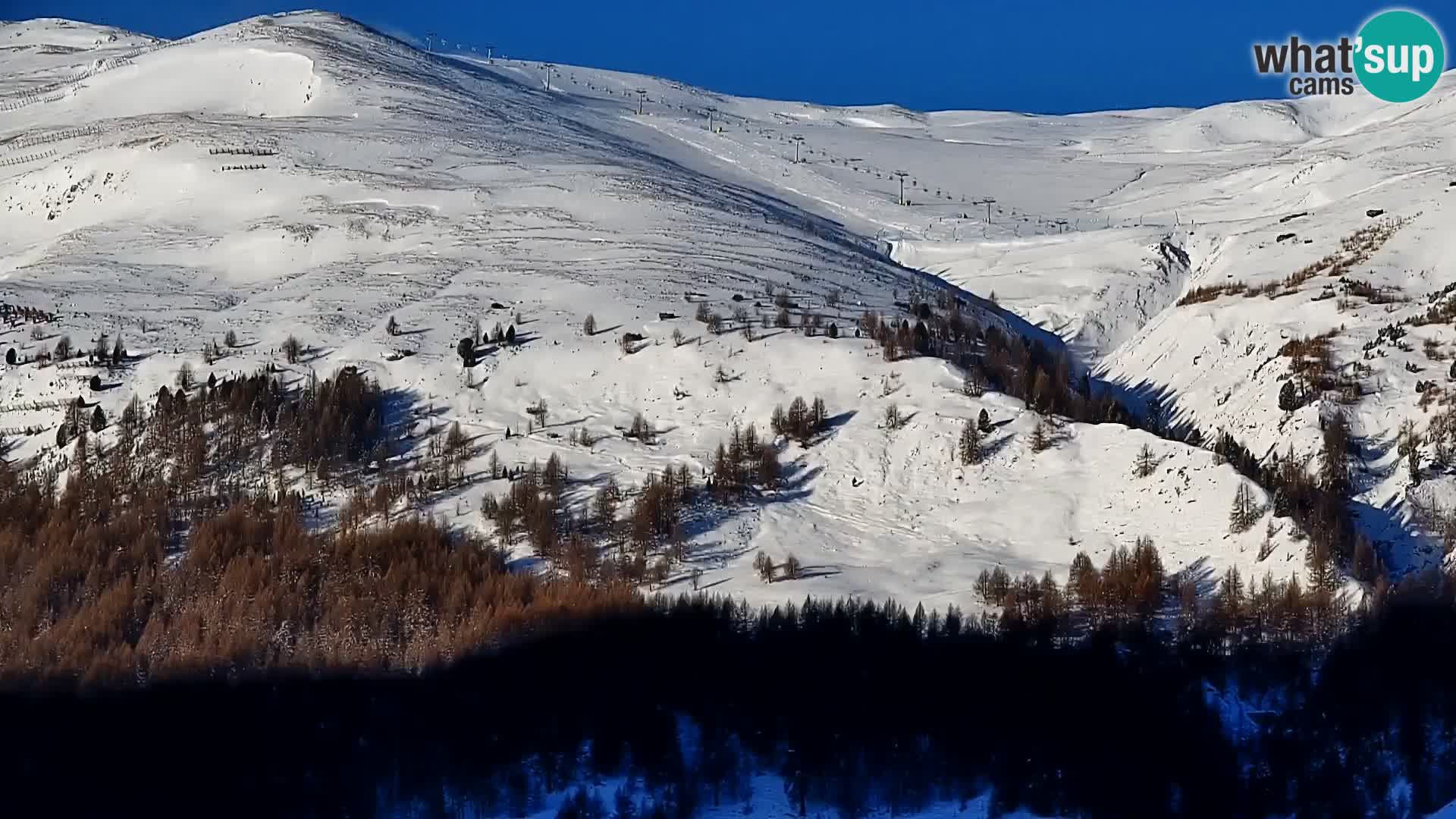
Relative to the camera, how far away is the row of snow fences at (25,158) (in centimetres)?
5465

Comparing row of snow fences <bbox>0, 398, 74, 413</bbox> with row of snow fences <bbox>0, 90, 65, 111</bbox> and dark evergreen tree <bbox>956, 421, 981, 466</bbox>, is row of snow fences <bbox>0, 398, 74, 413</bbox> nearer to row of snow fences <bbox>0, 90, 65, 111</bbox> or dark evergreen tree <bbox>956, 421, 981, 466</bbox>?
dark evergreen tree <bbox>956, 421, 981, 466</bbox>

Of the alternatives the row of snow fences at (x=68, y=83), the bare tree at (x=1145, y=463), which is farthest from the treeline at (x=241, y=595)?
the row of snow fences at (x=68, y=83)

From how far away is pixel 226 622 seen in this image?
65.1ft

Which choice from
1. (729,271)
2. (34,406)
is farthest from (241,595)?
(729,271)

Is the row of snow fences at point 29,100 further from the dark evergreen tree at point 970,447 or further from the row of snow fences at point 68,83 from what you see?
the dark evergreen tree at point 970,447

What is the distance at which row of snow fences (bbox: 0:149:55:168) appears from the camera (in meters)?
54.7

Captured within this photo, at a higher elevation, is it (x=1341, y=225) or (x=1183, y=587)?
(x=1341, y=225)

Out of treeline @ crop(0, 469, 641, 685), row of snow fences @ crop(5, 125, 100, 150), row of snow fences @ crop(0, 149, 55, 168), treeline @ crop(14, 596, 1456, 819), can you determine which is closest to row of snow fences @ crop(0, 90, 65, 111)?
row of snow fences @ crop(5, 125, 100, 150)

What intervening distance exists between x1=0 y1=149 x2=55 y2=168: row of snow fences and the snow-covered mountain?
74 centimetres

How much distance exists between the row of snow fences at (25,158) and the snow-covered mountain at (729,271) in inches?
29.2

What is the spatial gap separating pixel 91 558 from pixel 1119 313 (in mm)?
25513

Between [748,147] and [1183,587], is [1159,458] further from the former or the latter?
[748,147]

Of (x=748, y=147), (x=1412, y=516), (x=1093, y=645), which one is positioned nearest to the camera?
(x=1093, y=645)

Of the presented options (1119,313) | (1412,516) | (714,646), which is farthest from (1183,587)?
(1119,313)
